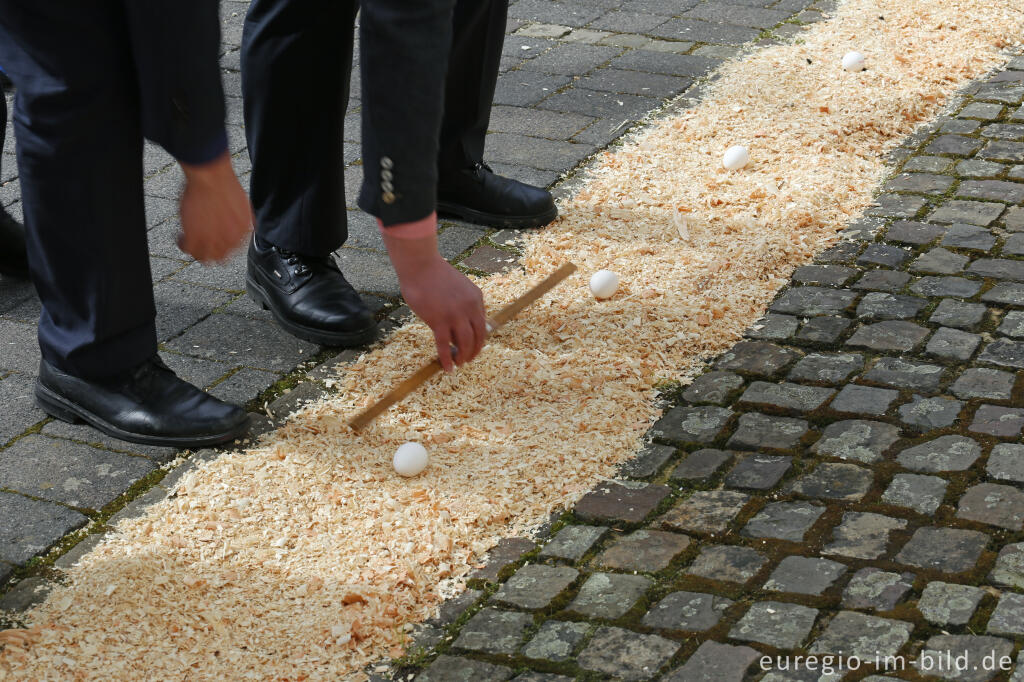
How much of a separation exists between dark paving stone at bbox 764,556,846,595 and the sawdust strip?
0.57 metres

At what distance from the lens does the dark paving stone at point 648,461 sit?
3174mm

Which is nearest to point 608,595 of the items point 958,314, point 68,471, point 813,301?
point 68,471

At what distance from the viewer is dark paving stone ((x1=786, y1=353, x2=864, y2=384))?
3.53m

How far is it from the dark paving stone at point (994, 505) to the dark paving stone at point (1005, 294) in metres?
1.07

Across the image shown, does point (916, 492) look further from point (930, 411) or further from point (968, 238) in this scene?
point (968, 238)

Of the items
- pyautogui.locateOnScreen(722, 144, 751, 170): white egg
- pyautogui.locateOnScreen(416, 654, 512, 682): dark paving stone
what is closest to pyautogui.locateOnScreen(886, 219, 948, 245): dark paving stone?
pyautogui.locateOnScreen(722, 144, 751, 170): white egg

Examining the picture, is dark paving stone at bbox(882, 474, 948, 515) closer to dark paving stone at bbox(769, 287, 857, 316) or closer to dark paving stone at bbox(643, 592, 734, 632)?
dark paving stone at bbox(643, 592, 734, 632)

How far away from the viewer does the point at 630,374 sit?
11.8 feet

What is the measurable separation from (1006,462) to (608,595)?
3.65 ft

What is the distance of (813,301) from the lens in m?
3.97

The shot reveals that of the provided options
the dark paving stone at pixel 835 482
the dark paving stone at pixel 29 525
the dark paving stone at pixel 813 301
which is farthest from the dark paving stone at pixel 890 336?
the dark paving stone at pixel 29 525

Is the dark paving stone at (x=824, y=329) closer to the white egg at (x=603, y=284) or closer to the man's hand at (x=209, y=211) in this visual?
the white egg at (x=603, y=284)

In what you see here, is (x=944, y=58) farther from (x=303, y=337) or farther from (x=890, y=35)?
(x=303, y=337)

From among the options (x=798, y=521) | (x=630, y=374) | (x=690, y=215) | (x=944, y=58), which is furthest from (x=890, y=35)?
(x=798, y=521)
